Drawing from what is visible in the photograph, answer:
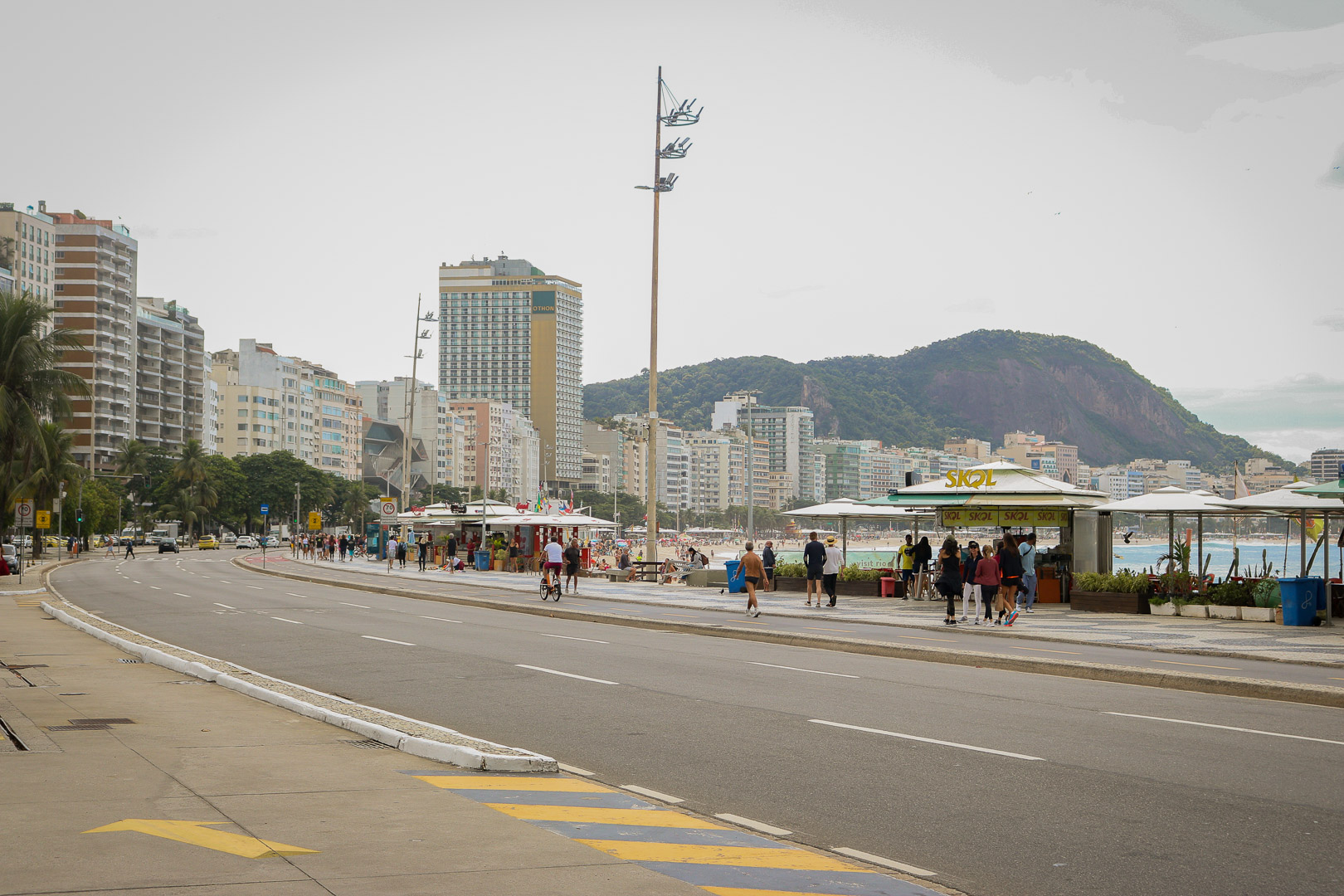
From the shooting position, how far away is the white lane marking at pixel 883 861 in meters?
6.49

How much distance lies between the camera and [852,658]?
60.1ft

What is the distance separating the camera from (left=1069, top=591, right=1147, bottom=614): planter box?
28234mm

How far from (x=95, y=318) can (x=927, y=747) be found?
154397 mm

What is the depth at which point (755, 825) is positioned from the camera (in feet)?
24.7

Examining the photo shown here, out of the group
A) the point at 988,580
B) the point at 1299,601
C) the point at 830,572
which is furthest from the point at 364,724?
the point at 830,572

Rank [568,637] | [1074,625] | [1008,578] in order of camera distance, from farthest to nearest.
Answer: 1. [1008,578]
2. [1074,625]
3. [568,637]

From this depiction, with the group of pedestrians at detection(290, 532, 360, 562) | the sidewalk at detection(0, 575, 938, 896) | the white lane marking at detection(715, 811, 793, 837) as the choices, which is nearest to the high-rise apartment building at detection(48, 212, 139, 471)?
the group of pedestrians at detection(290, 532, 360, 562)

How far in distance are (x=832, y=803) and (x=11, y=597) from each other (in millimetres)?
33270

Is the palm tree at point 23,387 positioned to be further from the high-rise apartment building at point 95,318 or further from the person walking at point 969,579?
the high-rise apartment building at point 95,318

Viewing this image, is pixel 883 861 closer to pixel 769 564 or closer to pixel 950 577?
pixel 950 577

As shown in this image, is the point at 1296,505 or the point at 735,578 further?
the point at 735,578

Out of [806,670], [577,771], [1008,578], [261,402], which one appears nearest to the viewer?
[577,771]

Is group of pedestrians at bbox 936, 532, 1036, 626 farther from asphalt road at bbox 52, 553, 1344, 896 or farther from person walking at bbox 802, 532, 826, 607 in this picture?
asphalt road at bbox 52, 553, 1344, 896

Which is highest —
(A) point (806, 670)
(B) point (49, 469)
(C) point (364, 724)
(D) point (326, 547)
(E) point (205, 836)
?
(B) point (49, 469)
